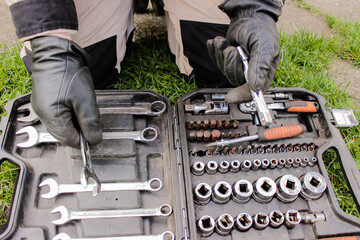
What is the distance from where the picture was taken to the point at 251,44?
1.05 metres

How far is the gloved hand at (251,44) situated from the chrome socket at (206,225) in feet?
1.45

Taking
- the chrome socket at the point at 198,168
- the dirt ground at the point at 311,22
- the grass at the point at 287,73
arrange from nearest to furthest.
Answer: the chrome socket at the point at 198,168 → the grass at the point at 287,73 → the dirt ground at the point at 311,22

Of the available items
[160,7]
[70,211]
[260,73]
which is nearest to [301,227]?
[260,73]

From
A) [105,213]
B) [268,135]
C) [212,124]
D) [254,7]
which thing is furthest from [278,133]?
[105,213]

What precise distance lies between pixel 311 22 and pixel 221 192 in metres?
1.79

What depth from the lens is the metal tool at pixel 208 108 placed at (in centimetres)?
127

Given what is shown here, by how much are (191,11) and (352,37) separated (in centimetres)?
139

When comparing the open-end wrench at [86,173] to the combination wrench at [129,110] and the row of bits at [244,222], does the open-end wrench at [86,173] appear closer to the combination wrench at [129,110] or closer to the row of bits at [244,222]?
the combination wrench at [129,110]

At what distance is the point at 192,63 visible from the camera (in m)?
1.63

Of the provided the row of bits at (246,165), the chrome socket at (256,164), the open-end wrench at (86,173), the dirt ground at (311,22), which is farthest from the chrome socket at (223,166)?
the dirt ground at (311,22)

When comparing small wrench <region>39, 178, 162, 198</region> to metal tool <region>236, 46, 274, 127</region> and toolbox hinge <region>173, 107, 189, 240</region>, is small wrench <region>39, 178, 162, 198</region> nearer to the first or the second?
toolbox hinge <region>173, 107, 189, 240</region>

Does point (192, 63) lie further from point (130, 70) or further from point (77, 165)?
point (77, 165)

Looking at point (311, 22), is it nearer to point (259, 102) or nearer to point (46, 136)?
point (259, 102)

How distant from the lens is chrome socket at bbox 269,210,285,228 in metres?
1.08
